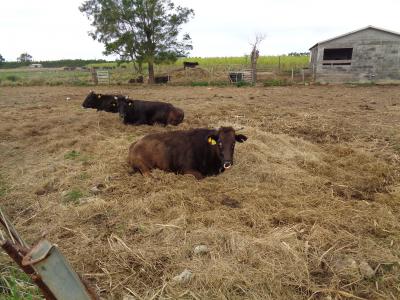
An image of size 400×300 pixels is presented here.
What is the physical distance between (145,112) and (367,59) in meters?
20.6

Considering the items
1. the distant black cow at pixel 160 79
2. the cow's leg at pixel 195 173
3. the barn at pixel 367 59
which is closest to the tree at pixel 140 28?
the distant black cow at pixel 160 79

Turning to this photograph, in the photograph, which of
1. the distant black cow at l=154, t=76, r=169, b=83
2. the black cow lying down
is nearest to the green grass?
the black cow lying down

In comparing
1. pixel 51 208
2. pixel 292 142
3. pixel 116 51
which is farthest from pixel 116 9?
pixel 51 208

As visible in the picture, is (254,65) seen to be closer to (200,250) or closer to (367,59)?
(367,59)

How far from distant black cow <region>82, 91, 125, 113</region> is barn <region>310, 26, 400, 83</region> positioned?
1821cm

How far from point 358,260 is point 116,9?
95.3ft

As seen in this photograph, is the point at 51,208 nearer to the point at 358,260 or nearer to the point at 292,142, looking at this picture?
the point at 358,260

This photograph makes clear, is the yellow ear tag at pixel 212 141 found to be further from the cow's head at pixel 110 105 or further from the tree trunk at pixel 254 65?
the tree trunk at pixel 254 65

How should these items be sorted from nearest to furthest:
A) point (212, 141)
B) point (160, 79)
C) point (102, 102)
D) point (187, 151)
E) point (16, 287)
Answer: point (16, 287), point (212, 141), point (187, 151), point (102, 102), point (160, 79)

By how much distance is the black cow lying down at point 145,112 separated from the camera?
35.2 ft

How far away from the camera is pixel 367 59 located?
2420 centimetres

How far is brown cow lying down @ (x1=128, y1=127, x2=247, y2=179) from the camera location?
5926 mm

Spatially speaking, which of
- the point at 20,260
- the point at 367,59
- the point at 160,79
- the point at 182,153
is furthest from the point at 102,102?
the point at 367,59

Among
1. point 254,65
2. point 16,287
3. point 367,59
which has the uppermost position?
point 367,59
